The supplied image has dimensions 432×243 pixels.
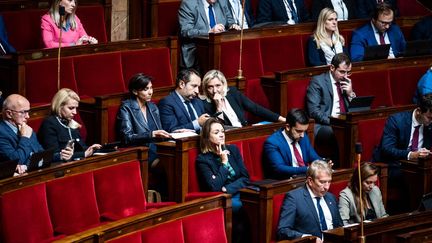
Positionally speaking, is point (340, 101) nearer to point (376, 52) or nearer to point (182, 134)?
point (376, 52)

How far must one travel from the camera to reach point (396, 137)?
261cm

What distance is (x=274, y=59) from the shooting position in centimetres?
297

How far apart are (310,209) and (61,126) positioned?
55cm

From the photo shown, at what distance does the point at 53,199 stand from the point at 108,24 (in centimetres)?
105

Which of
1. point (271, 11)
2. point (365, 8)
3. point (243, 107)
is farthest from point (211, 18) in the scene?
point (365, 8)

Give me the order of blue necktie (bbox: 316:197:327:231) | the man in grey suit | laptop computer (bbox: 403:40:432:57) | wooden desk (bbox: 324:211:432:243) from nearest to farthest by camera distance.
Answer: wooden desk (bbox: 324:211:432:243) < blue necktie (bbox: 316:197:327:231) < the man in grey suit < laptop computer (bbox: 403:40:432:57)

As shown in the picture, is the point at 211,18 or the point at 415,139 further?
the point at 211,18

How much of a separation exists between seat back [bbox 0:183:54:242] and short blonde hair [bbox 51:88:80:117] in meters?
0.32

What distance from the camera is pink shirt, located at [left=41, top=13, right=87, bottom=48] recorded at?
266cm

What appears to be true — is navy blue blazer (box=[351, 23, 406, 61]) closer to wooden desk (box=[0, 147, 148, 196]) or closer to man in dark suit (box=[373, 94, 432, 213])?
man in dark suit (box=[373, 94, 432, 213])

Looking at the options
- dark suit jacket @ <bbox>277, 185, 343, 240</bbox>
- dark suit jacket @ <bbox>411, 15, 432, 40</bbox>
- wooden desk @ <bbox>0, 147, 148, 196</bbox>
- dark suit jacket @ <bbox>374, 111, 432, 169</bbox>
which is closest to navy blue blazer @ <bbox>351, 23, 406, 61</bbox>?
dark suit jacket @ <bbox>411, 15, 432, 40</bbox>

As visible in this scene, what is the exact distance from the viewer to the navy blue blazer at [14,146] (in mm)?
2143

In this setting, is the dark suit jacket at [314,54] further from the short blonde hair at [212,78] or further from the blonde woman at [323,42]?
the short blonde hair at [212,78]

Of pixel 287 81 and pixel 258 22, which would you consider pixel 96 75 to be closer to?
pixel 287 81
